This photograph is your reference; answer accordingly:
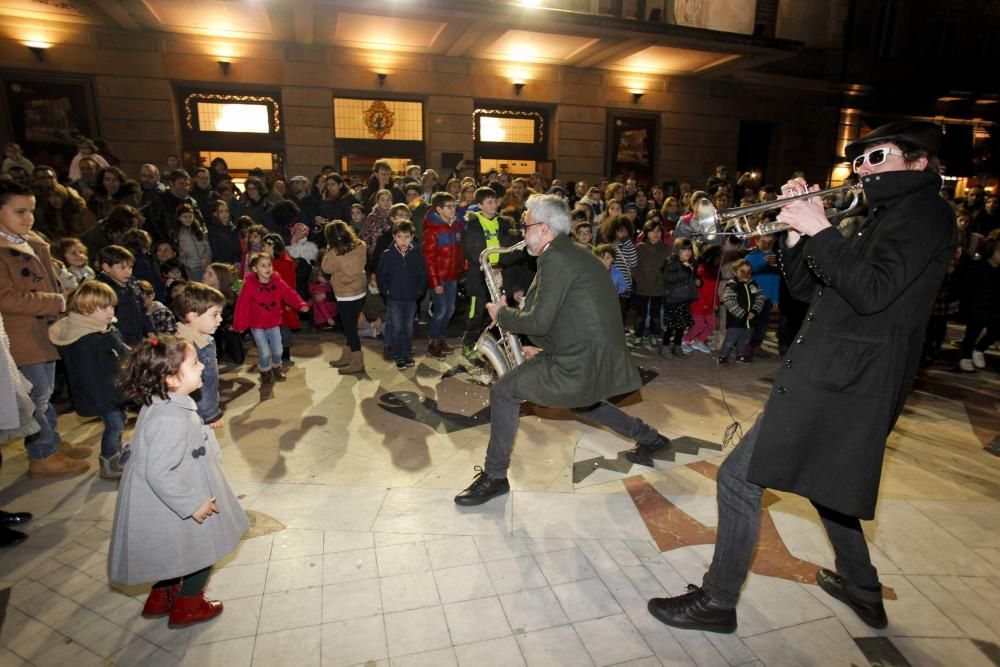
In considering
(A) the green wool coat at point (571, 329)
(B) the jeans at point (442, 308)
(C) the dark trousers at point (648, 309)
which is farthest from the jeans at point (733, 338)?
(A) the green wool coat at point (571, 329)

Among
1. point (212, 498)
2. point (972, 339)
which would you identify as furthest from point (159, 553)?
point (972, 339)

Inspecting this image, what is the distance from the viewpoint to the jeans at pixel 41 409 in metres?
4.19

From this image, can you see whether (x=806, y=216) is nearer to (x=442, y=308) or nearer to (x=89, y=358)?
(x=89, y=358)

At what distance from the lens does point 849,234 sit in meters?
2.74

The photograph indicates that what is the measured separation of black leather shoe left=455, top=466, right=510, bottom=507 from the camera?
387cm

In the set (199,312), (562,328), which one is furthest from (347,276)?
(562,328)

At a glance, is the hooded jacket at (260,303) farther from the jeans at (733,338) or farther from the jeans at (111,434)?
the jeans at (733,338)

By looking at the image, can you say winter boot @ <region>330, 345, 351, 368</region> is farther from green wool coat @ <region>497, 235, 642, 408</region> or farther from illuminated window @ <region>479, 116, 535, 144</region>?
illuminated window @ <region>479, 116, 535, 144</region>

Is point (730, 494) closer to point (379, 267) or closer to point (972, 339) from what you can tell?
point (379, 267)

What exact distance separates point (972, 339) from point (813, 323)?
6856 mm

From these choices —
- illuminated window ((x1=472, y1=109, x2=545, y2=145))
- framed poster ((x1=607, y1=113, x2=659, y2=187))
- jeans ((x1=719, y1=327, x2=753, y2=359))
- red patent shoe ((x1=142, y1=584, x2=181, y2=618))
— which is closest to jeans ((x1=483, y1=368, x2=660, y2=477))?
red patent shoe ((x1=142, y1=584, x2=181, y2=618))

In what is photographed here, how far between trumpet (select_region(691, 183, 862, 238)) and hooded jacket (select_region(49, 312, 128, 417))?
4.09m

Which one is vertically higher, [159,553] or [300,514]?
[159,553]

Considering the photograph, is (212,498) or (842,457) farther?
(212,498)
